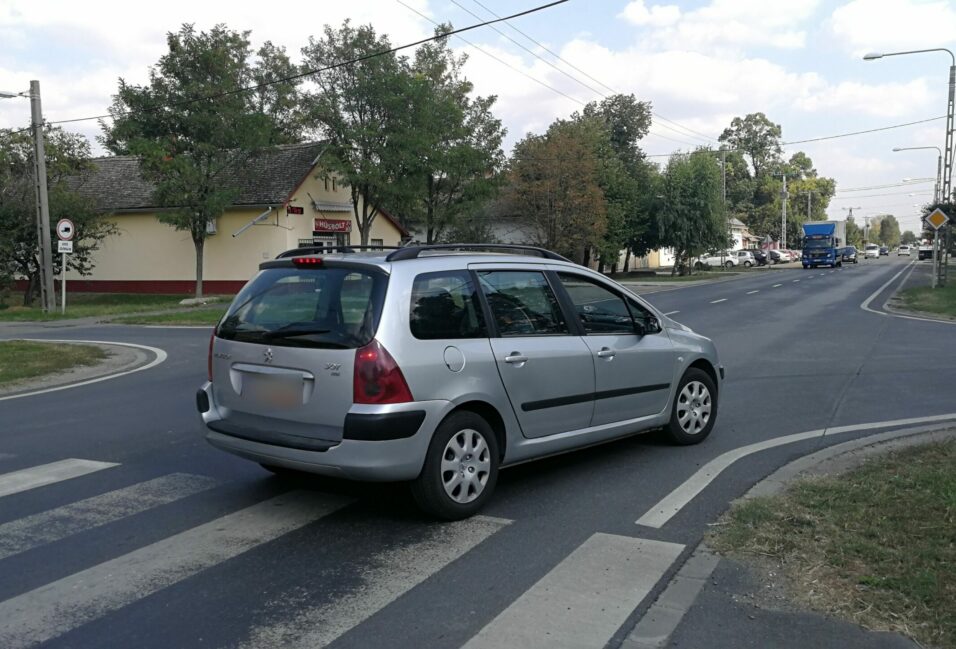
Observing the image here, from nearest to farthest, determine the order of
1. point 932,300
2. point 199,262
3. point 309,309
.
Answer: point 309,309 < point 932,300 < point 199,262

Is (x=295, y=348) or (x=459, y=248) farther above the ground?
(x=459, y=248)

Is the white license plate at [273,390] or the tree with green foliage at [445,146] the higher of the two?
the tree with green foliage at [445,146]

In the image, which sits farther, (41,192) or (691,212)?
(691,212)

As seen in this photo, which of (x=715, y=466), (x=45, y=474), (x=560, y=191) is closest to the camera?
(x=45, y=474)

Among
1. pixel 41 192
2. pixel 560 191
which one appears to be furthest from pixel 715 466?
pixel 560 191

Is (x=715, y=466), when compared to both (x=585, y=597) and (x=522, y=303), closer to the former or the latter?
(x=522, y=303)

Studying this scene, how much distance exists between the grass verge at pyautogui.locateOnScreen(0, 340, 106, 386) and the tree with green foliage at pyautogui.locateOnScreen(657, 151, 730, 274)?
123 ft

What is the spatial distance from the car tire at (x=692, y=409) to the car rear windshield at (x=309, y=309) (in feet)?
10.2

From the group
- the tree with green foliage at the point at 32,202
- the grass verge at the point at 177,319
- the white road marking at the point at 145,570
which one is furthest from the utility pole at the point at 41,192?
the white road marking at the point at 145,570

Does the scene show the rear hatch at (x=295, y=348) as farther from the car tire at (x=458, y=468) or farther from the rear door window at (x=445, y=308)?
the car tire at (x=458, y=468)

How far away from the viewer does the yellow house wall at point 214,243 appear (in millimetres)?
32875

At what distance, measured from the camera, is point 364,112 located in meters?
30.7

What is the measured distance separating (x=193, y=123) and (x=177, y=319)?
9612 millimetres

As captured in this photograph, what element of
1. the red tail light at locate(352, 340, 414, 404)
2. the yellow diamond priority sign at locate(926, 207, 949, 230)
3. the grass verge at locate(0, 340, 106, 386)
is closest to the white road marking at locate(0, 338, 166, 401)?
the grass verge at locate(0, 340, 106, 386)
